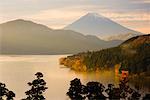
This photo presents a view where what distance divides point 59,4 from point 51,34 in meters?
0.67

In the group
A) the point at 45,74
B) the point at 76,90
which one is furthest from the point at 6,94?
the point at 45,74

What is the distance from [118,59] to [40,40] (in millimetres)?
2474

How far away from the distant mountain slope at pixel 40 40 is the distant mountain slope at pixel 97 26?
0.18m

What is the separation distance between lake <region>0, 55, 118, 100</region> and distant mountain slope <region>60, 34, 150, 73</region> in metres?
0.26

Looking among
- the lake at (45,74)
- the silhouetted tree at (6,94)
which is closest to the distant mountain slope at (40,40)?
the lake at (45,74)

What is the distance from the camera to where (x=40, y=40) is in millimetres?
7910

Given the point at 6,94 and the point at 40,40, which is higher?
the point at 40,40

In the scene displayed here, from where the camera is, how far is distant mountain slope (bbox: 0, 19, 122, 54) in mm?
7582

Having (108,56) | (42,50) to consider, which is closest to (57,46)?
(42,50)

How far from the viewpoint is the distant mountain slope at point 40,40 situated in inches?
299

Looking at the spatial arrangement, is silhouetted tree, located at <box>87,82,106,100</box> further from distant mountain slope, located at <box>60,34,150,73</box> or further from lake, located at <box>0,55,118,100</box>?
distant mountain slope, located at <box>60,34,150,73</box>

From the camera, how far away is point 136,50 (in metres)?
10.2

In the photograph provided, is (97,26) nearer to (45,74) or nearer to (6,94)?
(45,74)

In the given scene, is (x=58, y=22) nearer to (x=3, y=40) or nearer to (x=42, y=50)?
(x=42, y=50)
